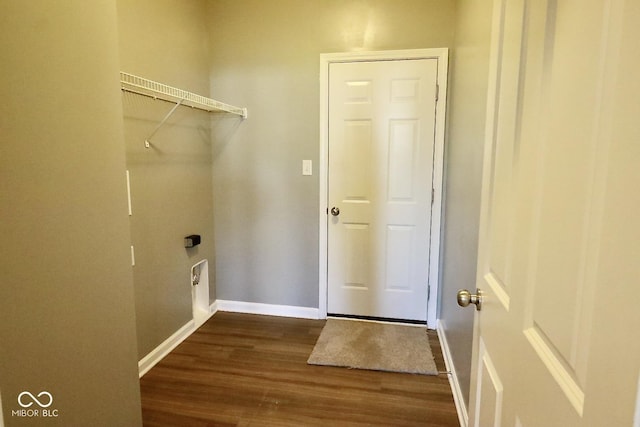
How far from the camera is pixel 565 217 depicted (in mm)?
562

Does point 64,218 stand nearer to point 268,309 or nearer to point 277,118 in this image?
point 277,118

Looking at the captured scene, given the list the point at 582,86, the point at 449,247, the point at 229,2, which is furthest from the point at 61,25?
the point at 449,247

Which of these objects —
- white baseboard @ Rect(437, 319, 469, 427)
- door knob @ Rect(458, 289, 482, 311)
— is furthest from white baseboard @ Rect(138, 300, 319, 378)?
door knob @ Rect(458, 289, 482, 311)

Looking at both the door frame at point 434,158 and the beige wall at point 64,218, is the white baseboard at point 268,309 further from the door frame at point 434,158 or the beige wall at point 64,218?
the beige wall at point 64,218

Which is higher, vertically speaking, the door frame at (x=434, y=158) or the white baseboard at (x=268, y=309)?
the door frame at (x=434, y=158)

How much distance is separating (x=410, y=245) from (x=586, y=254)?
252 centimetres

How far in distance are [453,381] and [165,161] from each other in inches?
92.0

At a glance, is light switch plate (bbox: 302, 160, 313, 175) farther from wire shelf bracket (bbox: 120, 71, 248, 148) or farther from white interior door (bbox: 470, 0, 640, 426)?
white interior door (bbox: 470, 0, 640, 426)

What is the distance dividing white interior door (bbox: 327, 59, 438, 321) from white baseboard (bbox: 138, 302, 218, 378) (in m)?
1.14

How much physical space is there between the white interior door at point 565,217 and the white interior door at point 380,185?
1.91 m

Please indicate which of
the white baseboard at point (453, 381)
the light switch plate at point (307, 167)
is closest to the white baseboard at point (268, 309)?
the white baseboard at point (453, 381)

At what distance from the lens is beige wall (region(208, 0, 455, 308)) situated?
9.17 ft

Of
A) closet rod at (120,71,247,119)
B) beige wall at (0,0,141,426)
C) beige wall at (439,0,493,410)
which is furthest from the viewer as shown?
closet rod at (120,71,247,119)

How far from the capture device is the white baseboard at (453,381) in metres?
1.88
